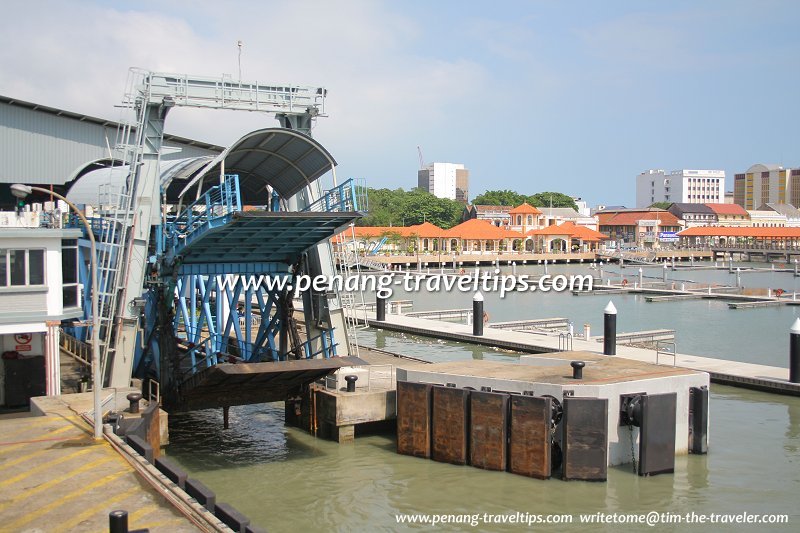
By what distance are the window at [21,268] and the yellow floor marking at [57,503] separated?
860cm

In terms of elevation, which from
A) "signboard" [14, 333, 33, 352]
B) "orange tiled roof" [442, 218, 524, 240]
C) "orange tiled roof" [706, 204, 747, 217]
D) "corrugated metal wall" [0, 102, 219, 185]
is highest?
"orange tiled roof" [706, 204, 747, 217]

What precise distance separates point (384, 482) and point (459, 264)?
102385mm

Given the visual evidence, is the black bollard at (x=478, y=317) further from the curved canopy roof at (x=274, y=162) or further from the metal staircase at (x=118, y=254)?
the metal staircase at (x=118, y=254)

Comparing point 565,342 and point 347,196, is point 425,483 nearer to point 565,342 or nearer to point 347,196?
point 347,196

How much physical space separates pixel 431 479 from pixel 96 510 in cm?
913

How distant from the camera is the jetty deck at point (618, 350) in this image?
28.6m

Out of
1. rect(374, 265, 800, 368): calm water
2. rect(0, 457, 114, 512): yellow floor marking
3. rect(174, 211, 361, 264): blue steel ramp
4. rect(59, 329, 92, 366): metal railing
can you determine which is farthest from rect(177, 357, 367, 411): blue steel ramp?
rect(374, 265, 800, 368): calm water

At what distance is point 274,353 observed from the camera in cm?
2575

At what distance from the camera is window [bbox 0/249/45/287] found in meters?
20.0

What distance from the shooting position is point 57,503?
12.3 meters

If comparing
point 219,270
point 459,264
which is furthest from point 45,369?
point 459,264

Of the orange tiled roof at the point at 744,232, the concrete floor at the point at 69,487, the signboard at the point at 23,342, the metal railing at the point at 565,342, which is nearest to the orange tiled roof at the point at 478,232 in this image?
the orange tiled roof at the point at 744,232

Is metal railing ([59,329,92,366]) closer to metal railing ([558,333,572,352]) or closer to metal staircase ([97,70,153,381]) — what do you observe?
metal staircase ([97,70,153,381])

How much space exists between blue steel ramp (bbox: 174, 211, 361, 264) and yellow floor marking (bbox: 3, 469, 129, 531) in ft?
25.8
